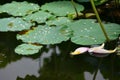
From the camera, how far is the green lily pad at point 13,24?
2334 mm

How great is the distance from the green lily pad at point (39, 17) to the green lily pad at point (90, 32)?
30 centimetres

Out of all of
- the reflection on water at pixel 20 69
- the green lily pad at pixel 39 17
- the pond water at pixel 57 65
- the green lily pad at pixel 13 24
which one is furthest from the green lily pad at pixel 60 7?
the reflection on water at pixel 20 69

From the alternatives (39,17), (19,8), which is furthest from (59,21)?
(19,8)

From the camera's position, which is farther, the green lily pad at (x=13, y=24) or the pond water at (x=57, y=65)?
the green lily pad at (x=13, y=24)

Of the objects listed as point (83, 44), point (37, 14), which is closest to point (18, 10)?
point (37, 14)

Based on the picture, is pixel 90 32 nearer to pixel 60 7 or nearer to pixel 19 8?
pixel 60 7

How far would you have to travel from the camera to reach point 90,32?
6.98 feet

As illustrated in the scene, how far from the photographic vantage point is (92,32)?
212cm

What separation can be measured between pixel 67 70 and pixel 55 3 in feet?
3.40

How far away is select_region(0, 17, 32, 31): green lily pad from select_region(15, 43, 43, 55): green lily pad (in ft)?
0.96

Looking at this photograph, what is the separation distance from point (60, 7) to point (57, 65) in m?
0.88

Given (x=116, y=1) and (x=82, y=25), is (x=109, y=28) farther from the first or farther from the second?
(x=116, y=1)

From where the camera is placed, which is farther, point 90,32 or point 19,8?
point 19,8

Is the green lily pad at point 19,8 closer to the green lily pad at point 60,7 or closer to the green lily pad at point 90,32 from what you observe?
the green lily pad at point 60,7
